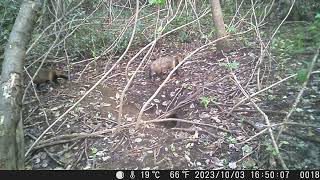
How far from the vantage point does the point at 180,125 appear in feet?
15.1

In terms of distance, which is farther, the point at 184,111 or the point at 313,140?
the point at 184,111

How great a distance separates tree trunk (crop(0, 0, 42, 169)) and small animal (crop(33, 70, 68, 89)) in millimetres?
2941

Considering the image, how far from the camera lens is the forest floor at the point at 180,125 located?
3.81m

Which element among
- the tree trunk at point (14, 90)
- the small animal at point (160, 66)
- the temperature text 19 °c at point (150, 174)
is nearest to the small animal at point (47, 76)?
the small animal at point (160, 66)

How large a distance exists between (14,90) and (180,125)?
7.71 feet

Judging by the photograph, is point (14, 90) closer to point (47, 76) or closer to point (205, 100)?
point (205, 100)

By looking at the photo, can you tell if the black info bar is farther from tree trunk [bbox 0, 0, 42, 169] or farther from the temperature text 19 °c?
tree trunk [bbox 0, 0, 42, 169]

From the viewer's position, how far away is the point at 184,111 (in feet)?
16.2

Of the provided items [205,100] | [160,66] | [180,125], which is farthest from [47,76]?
[205,100]

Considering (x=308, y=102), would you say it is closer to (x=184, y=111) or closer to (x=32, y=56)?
(x=184, y=111)

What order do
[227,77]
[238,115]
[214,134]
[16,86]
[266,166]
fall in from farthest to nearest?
[227,77] → [238,115] → [214,134] → [266,166] → [16,86]

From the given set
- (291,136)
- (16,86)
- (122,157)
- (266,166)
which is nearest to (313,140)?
(291,136)

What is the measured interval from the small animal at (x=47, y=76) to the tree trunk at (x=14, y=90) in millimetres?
2941

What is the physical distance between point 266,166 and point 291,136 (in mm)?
602
